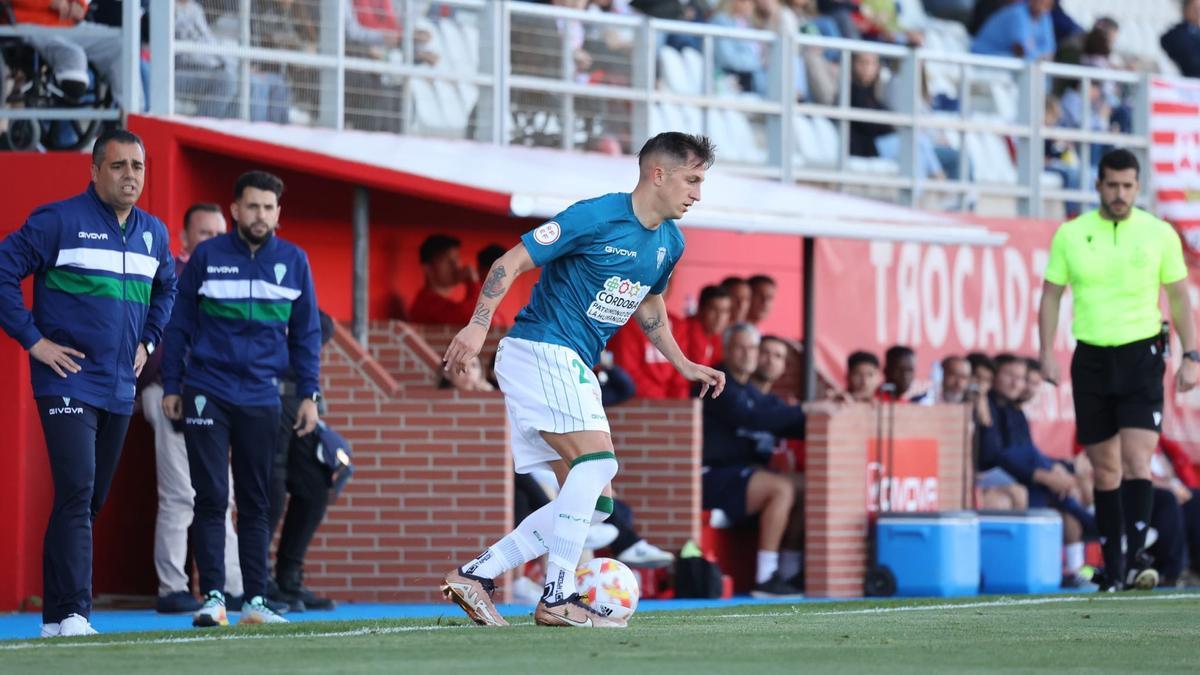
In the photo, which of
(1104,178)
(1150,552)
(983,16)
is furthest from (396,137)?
(983,16)

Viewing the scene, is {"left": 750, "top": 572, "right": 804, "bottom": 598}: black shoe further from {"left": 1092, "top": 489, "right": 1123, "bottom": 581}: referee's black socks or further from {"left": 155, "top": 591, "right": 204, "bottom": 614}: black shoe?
{"left": 155, "top": 591, "right": 204, "bottom": 614}: black shoe

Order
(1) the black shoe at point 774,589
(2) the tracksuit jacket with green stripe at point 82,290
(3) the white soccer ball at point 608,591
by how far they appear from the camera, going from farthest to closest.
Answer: (1) the black shoe at point 774,589 < (2) the tracksuit jacket with green stripe at point 82,290 < (3) the white soccer ball at point 608,591

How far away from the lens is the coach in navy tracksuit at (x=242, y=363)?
10.0 meters

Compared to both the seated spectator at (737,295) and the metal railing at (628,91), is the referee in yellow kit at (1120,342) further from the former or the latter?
the metal railing at (628,91)

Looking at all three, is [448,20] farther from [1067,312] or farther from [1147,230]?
[1067,312]

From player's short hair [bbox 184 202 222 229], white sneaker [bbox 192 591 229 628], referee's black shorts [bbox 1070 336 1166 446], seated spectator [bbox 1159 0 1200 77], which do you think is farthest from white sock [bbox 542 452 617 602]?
seated spectator [bbox 1159 0 1200 77]

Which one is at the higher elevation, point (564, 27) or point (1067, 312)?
point (564, 27)

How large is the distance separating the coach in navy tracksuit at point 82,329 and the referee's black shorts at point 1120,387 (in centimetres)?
528

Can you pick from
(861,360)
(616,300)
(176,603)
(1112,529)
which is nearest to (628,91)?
(861,360)

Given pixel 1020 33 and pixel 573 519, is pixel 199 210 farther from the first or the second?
pixel 1020 33

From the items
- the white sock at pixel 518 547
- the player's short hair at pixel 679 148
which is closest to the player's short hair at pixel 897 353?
the player's short hair at pixel 679 148

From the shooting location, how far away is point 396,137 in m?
14.2

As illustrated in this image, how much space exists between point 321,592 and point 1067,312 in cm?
822

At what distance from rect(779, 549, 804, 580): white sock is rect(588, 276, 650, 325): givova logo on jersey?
6.37 metres
